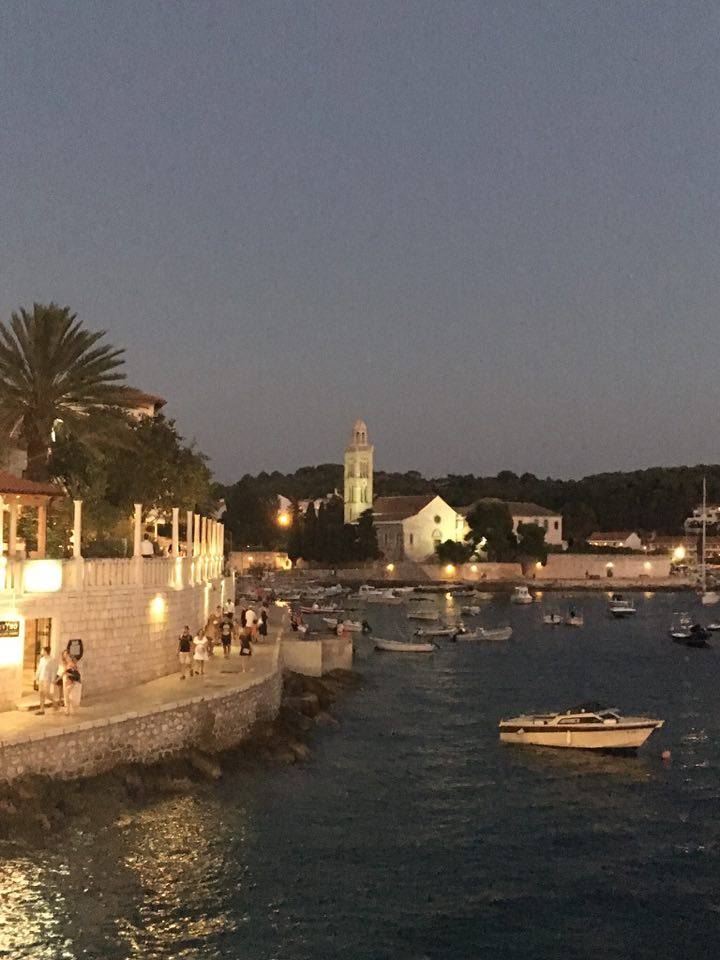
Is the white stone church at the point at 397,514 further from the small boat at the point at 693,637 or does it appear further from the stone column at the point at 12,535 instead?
the stone column at the point at 12,535

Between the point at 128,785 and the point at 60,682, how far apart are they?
287cm

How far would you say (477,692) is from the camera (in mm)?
47156

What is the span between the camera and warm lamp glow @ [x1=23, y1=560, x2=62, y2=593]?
24.2 metres

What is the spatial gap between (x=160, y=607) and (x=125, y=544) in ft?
41.5

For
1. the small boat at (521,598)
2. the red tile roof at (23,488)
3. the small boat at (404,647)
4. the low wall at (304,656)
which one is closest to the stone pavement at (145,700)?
the red tile roof at (23,488)

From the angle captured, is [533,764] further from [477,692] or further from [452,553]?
[452,553]

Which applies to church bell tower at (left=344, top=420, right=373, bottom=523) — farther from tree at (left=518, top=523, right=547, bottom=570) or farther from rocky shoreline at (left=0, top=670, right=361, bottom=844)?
rocky shoreline at (left=0, top=670, right=361, bottom=844)

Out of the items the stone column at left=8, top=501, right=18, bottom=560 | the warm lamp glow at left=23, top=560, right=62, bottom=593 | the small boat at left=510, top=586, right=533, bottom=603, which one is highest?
the stone column at left=8, top=501, right=18, bottom=560

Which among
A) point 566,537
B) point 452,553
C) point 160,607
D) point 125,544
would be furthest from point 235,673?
point 566,537

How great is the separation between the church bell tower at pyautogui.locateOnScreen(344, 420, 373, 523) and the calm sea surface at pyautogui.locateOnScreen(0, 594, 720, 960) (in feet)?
393

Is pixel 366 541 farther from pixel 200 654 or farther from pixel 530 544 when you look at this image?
pixel 200 654

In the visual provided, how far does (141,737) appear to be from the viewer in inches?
928

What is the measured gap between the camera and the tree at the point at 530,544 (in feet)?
476

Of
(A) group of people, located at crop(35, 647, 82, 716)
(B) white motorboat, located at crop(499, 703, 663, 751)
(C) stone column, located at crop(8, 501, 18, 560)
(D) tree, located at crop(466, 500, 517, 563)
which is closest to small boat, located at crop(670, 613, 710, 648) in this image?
(B) white motorboat, located at crop(499, 703, 663, 751)
